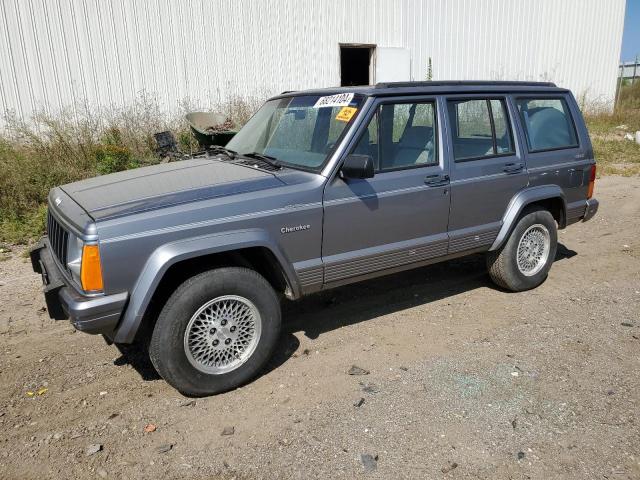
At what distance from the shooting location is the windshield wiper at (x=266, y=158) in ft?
13.2

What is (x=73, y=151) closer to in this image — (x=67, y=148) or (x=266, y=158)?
(x=67, y=148)

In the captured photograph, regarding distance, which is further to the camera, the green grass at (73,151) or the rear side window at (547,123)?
the green grass at (73,151)

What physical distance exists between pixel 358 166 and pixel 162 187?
1357mm

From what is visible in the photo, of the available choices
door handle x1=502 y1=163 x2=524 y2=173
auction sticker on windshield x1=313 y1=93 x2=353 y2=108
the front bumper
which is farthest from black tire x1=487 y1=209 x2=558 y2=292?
the front bumper

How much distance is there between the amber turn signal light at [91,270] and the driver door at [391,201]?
1.50 meters

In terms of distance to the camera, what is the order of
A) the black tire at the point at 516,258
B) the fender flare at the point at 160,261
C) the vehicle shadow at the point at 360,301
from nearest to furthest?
the fender flare at the point at 160,261 → the vehicle shadow at the point at 360,301 → the black tire at the point at 516,258

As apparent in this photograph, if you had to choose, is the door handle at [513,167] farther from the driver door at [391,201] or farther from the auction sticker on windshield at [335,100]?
the auction sticker on windshield at [335,100]

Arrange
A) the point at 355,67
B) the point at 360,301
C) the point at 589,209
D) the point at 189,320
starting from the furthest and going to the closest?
the point at 355,67 → the point at 589,209 → the point at 360,301 → the point at 189,320

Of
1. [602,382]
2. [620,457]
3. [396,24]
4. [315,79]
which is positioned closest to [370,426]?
[620,457]

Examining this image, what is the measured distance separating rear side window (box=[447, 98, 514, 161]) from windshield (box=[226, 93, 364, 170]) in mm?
1013

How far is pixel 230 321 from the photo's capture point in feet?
11.4

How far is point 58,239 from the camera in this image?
355 centimetres

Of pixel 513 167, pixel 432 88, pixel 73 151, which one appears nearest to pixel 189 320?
pixel 432 88

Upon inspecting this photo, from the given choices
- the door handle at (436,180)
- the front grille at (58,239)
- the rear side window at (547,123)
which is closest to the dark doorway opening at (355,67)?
the rear side window at (547,123)
